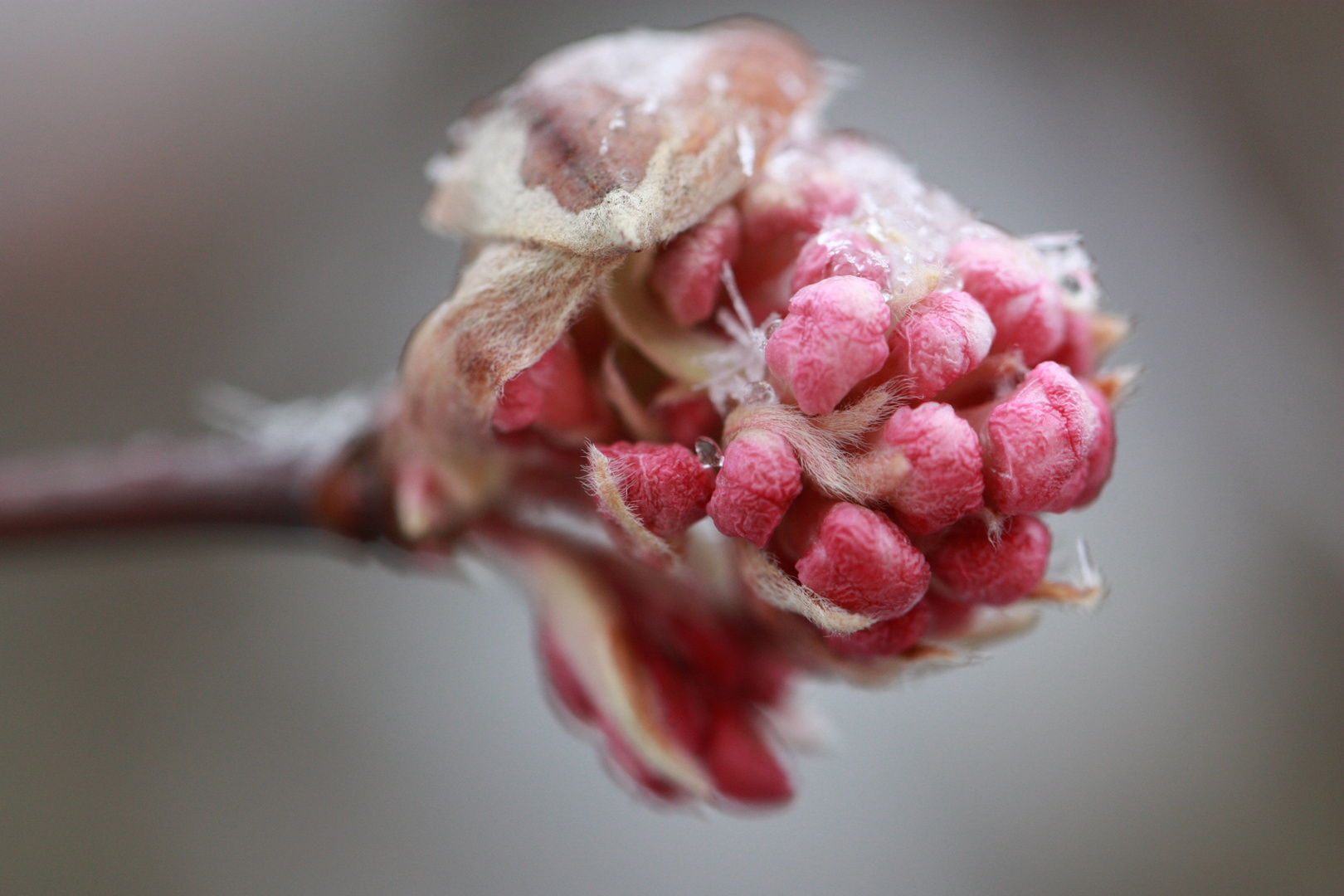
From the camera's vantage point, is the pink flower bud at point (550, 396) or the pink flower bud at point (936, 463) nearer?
the pink flower bud at point (936, 463)

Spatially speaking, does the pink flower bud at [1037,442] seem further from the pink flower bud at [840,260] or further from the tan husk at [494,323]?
the tan husk at [494,323]

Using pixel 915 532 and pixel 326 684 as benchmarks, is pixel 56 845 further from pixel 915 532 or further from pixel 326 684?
pixel 915 532

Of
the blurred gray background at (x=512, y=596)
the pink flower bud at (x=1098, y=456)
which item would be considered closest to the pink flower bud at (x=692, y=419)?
the pink flower bud at (x=1098, y=456)

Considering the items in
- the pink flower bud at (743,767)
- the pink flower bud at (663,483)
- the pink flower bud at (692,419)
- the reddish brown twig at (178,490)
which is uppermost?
the reddish brown twig at (178,490)

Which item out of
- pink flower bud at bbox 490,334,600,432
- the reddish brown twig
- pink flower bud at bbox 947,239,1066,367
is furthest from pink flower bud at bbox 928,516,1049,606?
the reddish brown twig

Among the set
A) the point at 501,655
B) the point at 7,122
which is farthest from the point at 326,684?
the point at 7,122

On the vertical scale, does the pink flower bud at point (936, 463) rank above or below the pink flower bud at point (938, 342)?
below

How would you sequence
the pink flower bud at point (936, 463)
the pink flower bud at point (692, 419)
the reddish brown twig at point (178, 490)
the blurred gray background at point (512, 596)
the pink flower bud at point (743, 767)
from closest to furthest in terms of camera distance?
the pink flower bud at point (936, 463)
the pink flower bud at point (692, 419)
the pink flower bud at point (743, 767)
the reddish brown twig at point (178, 490)
the blurred gray background at point (512, 596)
